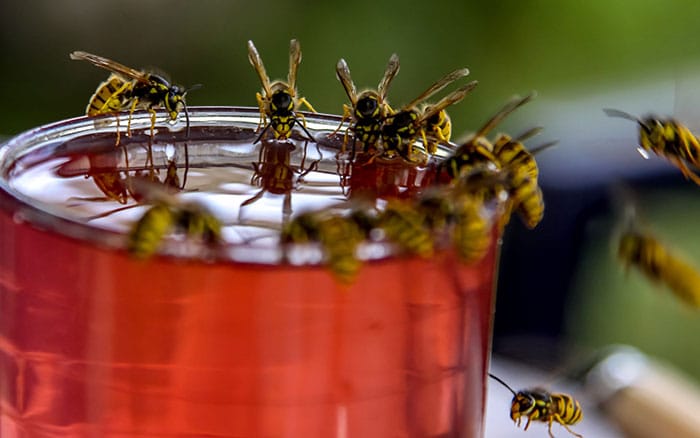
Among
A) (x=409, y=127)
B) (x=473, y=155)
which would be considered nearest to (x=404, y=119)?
(x=409, y=127)

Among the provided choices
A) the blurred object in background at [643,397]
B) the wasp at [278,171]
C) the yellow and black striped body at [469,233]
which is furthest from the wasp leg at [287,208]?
the blurred object in background at [643,397]

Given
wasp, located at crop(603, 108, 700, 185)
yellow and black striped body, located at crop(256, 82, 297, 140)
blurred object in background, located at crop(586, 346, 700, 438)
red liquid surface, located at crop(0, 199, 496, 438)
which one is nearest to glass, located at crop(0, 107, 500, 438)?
red liquid surface, located at crop(0, 199, 496, 438)

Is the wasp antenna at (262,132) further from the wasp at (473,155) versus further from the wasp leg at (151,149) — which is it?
the wasp at (473,155)

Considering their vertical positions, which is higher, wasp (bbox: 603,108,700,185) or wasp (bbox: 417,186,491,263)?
wasp (bbox: 603,108,700,185)

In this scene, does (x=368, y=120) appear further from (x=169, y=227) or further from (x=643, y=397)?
(x=643, y=397)

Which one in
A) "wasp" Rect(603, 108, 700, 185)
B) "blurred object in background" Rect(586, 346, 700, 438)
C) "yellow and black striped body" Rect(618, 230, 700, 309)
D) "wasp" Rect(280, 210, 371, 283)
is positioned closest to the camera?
"wasp" Rect(280, 210, 371, 283)

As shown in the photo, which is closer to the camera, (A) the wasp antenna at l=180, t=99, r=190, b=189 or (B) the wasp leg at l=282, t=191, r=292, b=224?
(B) the wasp leg at l=282, t=191, r=292, b=224

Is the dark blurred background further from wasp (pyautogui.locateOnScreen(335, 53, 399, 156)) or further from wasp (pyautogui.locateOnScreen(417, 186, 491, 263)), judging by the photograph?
wasp (pyautogui.locateOnScreen(417, 186, 491, 263))

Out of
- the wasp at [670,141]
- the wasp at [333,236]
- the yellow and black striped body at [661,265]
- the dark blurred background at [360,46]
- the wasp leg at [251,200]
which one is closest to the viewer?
the wasp at [333,236]
